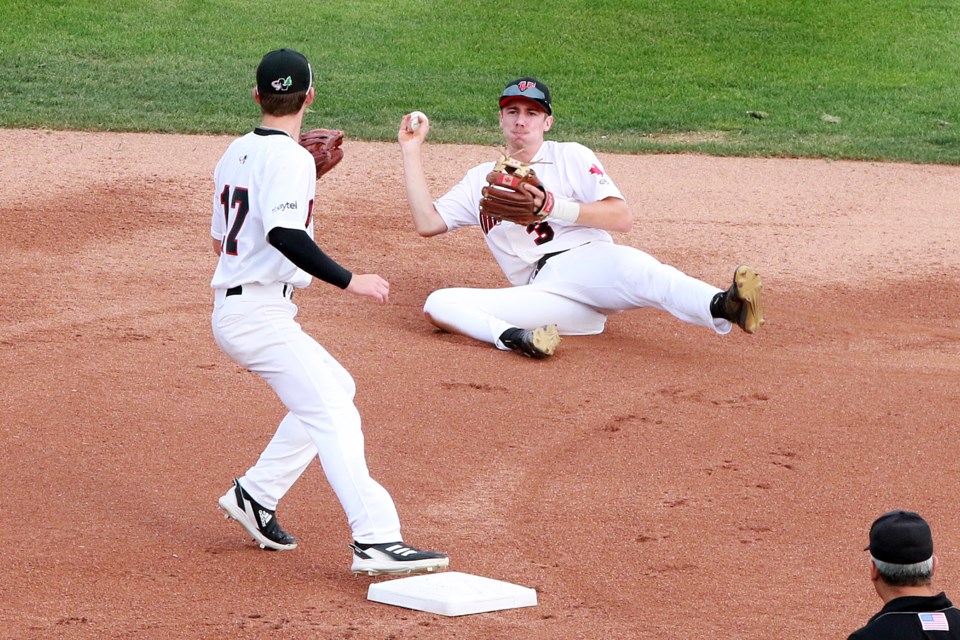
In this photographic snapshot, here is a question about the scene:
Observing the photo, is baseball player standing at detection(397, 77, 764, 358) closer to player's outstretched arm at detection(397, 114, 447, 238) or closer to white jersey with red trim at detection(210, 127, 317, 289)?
player's outstretched arm at detection(397, 114, 447, 238)

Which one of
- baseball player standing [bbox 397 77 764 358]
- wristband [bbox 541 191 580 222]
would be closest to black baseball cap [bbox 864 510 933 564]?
baseball player standing [bbox 397 77 764 358]

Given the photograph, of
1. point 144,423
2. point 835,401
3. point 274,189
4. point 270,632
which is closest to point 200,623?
point 270,632

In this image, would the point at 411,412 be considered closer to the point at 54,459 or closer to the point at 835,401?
the point at 54,459

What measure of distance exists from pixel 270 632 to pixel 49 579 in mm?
900

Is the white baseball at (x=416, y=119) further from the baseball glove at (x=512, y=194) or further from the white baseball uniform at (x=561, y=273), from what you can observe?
the white baseball uniform at (x=561, y=273)

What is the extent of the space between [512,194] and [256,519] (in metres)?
2.62

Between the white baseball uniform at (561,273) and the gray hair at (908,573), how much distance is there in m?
3.71

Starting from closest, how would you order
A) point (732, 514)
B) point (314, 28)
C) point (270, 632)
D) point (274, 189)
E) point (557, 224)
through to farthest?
point (270, 632), point (274, 189), point (732, 514), point (557, 224), point (314, 28)

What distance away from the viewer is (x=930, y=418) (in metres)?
6.10

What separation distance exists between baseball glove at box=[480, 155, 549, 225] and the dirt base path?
781 mm

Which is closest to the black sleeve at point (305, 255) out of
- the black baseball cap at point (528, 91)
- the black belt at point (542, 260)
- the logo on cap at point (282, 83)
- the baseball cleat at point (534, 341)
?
the logo on cap at point (282, 83)

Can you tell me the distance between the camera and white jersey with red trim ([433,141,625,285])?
7.12 meters

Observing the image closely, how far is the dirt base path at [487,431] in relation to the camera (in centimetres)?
432

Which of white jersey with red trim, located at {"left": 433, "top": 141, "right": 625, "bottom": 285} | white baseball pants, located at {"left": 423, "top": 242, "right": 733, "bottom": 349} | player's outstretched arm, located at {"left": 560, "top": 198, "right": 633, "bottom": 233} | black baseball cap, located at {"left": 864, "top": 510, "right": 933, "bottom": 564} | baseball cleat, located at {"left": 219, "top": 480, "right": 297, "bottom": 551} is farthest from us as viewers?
white jersey with red trim, located at {"left": 433, "top": 141, "right": 625, "bottom": 285}
